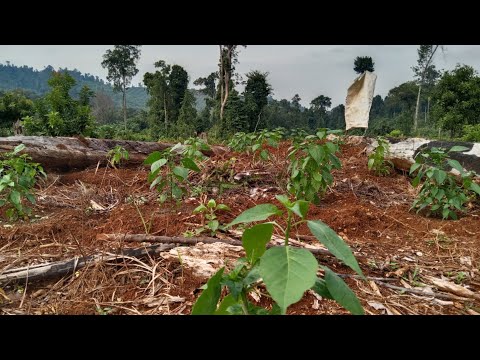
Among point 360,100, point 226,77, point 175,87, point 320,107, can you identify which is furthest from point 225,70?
point 320,107

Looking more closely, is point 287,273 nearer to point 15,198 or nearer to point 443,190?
point 15,198

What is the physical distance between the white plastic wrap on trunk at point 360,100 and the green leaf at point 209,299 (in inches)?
287

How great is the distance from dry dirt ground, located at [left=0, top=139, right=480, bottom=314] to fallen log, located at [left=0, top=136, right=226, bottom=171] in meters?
1.21

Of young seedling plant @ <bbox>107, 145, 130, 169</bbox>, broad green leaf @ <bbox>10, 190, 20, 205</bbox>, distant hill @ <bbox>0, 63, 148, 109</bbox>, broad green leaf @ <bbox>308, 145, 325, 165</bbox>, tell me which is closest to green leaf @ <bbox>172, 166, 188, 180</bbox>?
broad green leaf @ <bbox>308, 145, 325, 165</bbox>

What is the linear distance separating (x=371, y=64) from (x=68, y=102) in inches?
1104

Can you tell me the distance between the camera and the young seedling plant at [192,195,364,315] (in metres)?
0.54

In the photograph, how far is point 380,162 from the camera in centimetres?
434

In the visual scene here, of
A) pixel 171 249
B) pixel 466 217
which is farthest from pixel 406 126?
pixel 171 249

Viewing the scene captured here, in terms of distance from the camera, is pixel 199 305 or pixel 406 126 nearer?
pixel 199 305

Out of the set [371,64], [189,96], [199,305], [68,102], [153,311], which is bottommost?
[153,311]

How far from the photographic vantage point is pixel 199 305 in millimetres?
676

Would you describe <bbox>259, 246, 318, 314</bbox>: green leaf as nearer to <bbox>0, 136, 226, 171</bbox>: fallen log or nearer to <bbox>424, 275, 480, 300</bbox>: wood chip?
<bbox>424, 275, 480, 300</bbox>: wood chip

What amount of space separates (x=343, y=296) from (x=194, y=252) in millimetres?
1260
